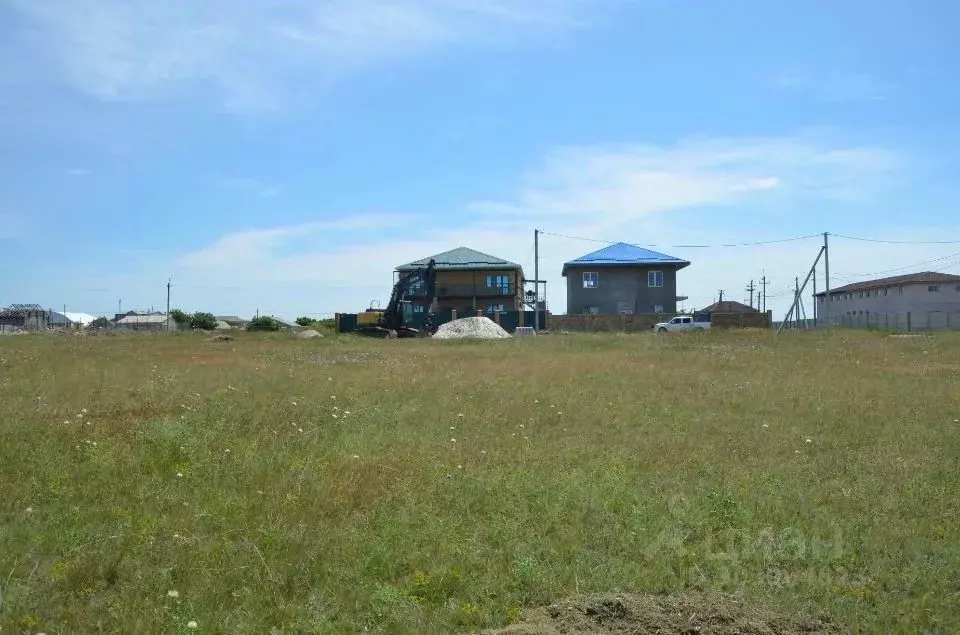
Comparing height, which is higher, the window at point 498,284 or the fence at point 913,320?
the window at point 498,284

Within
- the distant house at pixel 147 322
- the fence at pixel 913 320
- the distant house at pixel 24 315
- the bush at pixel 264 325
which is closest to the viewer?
the fence at pixel 913 320

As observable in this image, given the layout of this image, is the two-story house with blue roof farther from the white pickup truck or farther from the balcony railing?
the white pickup truck

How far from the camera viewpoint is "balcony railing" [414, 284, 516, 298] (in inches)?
2621

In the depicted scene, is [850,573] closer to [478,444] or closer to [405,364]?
[478,444]

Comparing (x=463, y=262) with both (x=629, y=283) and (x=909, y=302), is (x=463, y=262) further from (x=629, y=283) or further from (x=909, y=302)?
(x=909, y=302)

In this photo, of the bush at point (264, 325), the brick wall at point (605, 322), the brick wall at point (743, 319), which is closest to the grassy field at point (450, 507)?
the brick wall at point (605, 322)

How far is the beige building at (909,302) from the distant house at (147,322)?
2507 inches

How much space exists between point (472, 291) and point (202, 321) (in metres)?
26.5

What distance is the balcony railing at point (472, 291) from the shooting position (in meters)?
66.6

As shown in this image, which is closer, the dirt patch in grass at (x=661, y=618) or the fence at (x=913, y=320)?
the dirt patch in grass at (x=661, y=618)

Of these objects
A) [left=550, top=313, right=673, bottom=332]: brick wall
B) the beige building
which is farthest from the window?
the beige building

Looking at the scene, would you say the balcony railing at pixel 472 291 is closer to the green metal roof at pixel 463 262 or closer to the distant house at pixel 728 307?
the green metal roof at pixel 463 262

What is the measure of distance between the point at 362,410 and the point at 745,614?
24.9 ft

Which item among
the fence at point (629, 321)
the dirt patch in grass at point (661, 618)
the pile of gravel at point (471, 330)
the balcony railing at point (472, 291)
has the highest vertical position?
the balcony railing at point (472, 291)
